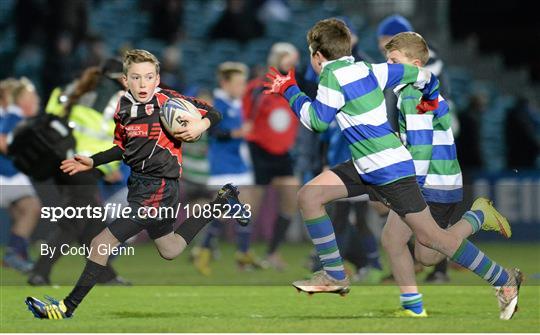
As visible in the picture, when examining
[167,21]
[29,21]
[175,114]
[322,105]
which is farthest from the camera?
[167,21]

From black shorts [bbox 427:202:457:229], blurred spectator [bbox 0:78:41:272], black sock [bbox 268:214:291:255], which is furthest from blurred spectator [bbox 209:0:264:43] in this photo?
black shorts [bbox 427:202:457:229]

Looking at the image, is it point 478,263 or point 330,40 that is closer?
point 330,40

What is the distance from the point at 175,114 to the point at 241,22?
1405cm

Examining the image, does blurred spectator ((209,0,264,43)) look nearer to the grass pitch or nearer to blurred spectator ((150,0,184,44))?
blurred spectator ((150,0,184,44))

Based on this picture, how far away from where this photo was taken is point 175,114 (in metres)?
10.0

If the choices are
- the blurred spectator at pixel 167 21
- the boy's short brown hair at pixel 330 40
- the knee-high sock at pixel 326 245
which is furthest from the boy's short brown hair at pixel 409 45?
the blurred spectator at pixel 167 21

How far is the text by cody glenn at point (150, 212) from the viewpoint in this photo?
10.1 m

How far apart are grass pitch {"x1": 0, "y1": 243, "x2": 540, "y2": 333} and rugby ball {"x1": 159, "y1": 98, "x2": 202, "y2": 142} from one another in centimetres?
129

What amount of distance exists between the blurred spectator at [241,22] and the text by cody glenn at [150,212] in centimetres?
1064

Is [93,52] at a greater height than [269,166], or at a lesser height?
greater

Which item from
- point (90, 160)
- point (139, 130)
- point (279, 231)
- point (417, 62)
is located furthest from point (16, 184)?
point (417, 62)

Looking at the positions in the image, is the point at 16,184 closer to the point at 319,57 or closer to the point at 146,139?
the point at 146,139

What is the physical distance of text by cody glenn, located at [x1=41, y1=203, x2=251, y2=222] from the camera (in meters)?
10.1

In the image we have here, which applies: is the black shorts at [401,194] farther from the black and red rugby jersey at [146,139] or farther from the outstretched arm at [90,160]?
the outstretched arm at [90,160]
